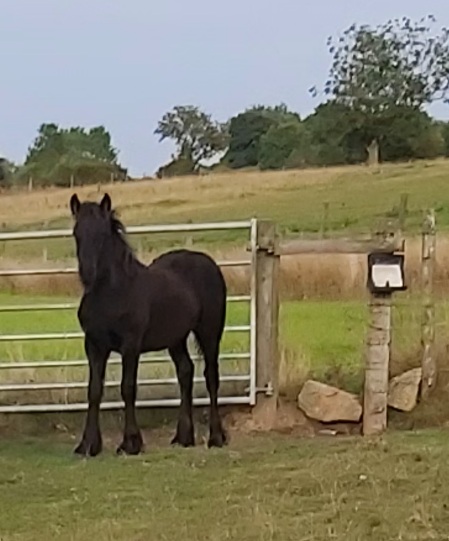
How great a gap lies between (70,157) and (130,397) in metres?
Result: 44.2

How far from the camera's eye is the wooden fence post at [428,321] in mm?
8562

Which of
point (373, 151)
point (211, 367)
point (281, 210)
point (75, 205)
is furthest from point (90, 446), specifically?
point (373, 151)

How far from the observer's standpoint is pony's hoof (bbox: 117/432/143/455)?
24.6 feet

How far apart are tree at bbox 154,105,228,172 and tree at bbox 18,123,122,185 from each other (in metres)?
4.82

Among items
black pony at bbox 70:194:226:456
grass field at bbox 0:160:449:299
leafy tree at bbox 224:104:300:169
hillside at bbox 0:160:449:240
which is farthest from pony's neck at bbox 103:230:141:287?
leafy tree at bbox 224:104:300:169

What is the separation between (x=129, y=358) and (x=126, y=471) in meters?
1.12

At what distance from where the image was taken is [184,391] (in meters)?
8.24

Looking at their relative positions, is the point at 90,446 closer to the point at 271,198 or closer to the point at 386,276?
the point at 386,276

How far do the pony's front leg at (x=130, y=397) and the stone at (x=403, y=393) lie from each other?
6.40ft

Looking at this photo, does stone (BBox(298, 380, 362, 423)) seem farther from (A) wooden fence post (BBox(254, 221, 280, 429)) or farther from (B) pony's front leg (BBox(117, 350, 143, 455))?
(B) pony's front leg (BBox(117, 350, 143, 455))

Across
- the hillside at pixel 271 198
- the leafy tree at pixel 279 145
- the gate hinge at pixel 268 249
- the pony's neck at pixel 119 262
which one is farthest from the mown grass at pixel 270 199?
the leafy tree at pixel 279 145

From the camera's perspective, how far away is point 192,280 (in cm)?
819

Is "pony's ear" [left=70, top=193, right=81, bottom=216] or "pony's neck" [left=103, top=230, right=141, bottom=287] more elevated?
"pony's ear" [left=70, top=193, right=81, bottom=216]

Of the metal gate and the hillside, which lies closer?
the metal gate
